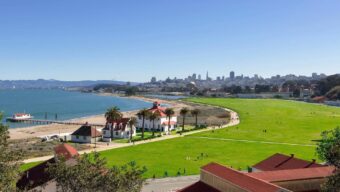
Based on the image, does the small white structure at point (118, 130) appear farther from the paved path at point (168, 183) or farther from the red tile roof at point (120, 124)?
the paved path at point (168, 183)

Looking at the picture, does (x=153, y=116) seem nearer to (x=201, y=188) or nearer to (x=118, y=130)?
(x=118, y=130)

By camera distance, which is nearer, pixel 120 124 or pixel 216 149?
pixel 216 149

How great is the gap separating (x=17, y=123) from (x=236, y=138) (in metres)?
89.3

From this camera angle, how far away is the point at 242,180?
29.6m

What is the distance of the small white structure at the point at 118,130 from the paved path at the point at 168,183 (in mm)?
42563

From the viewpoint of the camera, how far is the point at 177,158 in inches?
2613

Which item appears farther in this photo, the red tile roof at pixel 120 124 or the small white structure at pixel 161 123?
the small white structure at pixel 161 123

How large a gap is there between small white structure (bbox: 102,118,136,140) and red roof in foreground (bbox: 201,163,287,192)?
61.0 metres

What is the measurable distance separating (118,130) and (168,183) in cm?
4629

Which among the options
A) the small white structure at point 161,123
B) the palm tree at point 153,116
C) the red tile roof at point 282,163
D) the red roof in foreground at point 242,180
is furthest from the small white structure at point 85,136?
the red roof in foreground at point 242,180

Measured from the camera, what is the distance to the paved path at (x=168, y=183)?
45.8 meters

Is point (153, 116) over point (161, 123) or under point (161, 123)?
over

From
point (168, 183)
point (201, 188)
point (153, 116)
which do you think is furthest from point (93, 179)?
point (153, 116)

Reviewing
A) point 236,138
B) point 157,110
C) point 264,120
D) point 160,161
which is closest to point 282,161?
point 160,161
